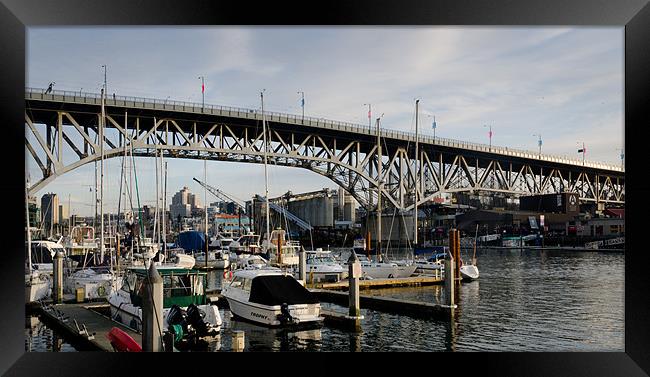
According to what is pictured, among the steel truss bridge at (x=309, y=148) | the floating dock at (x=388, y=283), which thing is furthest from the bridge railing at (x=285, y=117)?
the floating dock at (x=388, y=283)

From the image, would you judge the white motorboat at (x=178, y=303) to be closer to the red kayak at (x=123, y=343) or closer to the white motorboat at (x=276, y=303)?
the red kayak at (x=123, y=343)

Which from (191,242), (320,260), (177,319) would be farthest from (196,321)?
(191,242)

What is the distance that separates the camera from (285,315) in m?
14.3

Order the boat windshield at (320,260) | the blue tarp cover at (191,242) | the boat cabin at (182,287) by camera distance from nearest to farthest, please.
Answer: the boat cabin at (182,287)
the boat windshield at (320,260)
the blue tarp cover at (191,242)

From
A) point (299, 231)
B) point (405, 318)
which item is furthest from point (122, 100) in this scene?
point (299, 231)

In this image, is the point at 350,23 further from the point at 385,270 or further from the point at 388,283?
the point at 385,270

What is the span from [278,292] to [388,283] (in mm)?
11442

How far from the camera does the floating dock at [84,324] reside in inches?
473

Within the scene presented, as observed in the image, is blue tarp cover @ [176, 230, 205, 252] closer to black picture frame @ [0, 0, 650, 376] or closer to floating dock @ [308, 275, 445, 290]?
floating dock @ [308, 275, 445, 290]

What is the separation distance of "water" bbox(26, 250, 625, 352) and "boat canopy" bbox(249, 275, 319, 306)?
717 millimetres

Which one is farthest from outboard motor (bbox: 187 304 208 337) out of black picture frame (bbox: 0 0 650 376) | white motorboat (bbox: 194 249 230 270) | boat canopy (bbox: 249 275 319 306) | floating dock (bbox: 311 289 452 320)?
white motorboat (bbox: 194 249 230 270)
